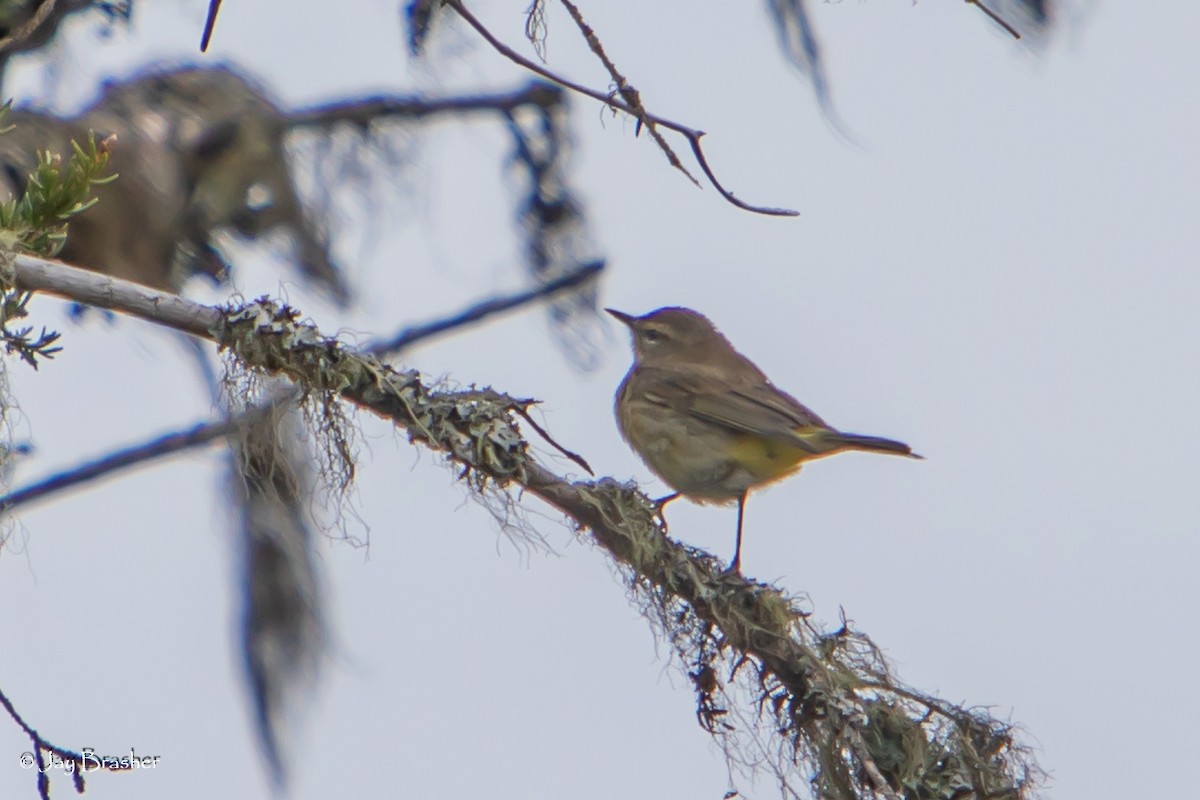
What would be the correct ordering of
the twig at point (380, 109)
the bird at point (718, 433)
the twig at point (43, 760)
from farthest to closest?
the bird at point (718, 433) < the twig at point (380, 109) < the twig at point (43, 760)

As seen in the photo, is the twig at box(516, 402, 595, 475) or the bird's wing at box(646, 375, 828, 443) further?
the bird's wing at box(646, 375, 828, 443)

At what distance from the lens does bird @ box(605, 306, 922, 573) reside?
6.14 m

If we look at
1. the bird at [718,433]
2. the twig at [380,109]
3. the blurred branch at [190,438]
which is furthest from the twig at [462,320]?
the bird at [718,433]

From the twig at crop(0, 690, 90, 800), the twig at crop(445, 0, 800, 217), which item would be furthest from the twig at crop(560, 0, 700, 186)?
the twig at crop(0, 690, 90, 800)

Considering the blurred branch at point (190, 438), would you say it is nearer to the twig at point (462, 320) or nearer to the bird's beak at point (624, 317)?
the twig at point (462, 320)

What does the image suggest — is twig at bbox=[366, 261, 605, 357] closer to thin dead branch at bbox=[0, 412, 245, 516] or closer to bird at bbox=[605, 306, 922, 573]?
thin dead branch at bbox=[0, 412, 245, 516]

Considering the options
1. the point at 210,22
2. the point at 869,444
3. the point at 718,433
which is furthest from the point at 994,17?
the point at 718,433

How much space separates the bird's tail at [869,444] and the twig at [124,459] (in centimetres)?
275

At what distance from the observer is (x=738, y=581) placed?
4234 mm

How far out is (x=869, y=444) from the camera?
5.83 metres

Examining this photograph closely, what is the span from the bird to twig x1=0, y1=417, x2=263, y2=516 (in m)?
2.35

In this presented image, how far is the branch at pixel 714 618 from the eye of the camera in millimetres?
3635

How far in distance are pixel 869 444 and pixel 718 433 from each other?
82 centimetres

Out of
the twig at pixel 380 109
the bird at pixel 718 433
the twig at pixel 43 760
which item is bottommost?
the twig at pixel 43 760
